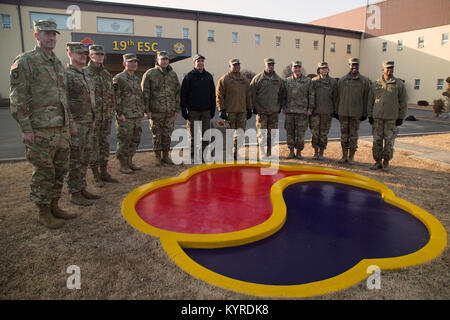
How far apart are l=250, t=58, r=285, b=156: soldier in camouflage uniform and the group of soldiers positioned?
0.9 inches

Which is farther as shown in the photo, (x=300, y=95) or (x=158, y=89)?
(x=300, y=95)

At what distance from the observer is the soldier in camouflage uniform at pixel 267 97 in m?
7.07

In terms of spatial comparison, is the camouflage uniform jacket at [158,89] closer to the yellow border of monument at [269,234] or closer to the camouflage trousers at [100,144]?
the camouflage trousers at [100,144]

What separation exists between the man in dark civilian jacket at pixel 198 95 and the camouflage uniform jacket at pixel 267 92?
3.43ft

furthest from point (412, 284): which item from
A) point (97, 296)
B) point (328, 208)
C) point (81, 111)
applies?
point (81, 111)

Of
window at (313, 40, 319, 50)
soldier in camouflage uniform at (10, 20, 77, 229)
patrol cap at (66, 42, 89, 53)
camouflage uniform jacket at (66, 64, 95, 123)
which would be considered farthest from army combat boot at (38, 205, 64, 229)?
window at (313, 40, 319, 50)

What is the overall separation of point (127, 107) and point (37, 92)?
238cm

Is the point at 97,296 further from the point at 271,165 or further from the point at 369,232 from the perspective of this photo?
the point at 271,165

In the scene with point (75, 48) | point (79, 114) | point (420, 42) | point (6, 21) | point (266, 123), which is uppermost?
point (6, 21)

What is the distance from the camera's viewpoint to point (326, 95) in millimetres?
7000

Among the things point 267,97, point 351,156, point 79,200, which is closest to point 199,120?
point 267,97

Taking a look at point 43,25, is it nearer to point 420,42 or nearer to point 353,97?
point 353,97

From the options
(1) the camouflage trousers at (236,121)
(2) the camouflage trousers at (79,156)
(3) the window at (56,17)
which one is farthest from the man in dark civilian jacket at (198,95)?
(3) the window at (56,17)

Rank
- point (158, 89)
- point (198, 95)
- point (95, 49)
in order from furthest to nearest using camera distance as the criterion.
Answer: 1. point (198, 95)
2. point (158, 89)
3. point (95, 49)
